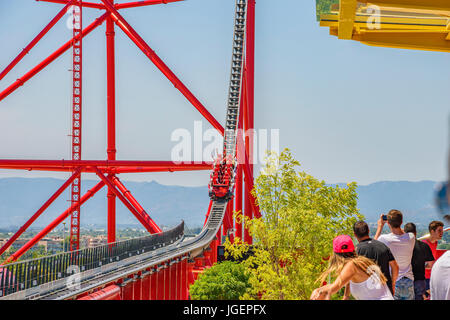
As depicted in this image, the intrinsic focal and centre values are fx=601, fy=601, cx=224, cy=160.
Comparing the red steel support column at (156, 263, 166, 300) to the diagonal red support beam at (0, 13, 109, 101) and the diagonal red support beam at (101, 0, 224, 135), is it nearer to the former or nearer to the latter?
the diagonal red support beam at (101, 0, 224, 135)

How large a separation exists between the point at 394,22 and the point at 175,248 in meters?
10.8

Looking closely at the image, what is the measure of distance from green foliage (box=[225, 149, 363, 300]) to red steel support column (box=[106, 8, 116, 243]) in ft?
A: 29.4

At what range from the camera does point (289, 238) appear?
11070 millimetres

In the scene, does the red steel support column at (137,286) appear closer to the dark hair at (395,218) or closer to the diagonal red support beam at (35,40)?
the dark hair at (395,218)

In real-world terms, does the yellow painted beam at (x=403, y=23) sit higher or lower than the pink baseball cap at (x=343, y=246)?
higher

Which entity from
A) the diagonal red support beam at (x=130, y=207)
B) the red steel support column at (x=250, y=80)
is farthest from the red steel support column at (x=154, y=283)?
the red steel support column at (x=250, y=80)

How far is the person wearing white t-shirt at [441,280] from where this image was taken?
3094 millimetres

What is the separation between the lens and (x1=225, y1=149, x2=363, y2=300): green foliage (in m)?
10.3

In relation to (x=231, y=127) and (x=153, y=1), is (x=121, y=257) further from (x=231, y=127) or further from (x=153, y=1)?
(x=231, y=127)

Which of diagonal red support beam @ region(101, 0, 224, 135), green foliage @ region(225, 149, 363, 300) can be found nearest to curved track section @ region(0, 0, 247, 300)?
green foliage @ region(225, 149, 363, 300)

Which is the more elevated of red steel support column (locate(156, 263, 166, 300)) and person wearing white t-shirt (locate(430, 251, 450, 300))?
person wearing white t-shirt (locate(430, 251, 450, 300))

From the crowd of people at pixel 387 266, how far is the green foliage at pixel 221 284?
8.71 m

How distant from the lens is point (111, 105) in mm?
20422
